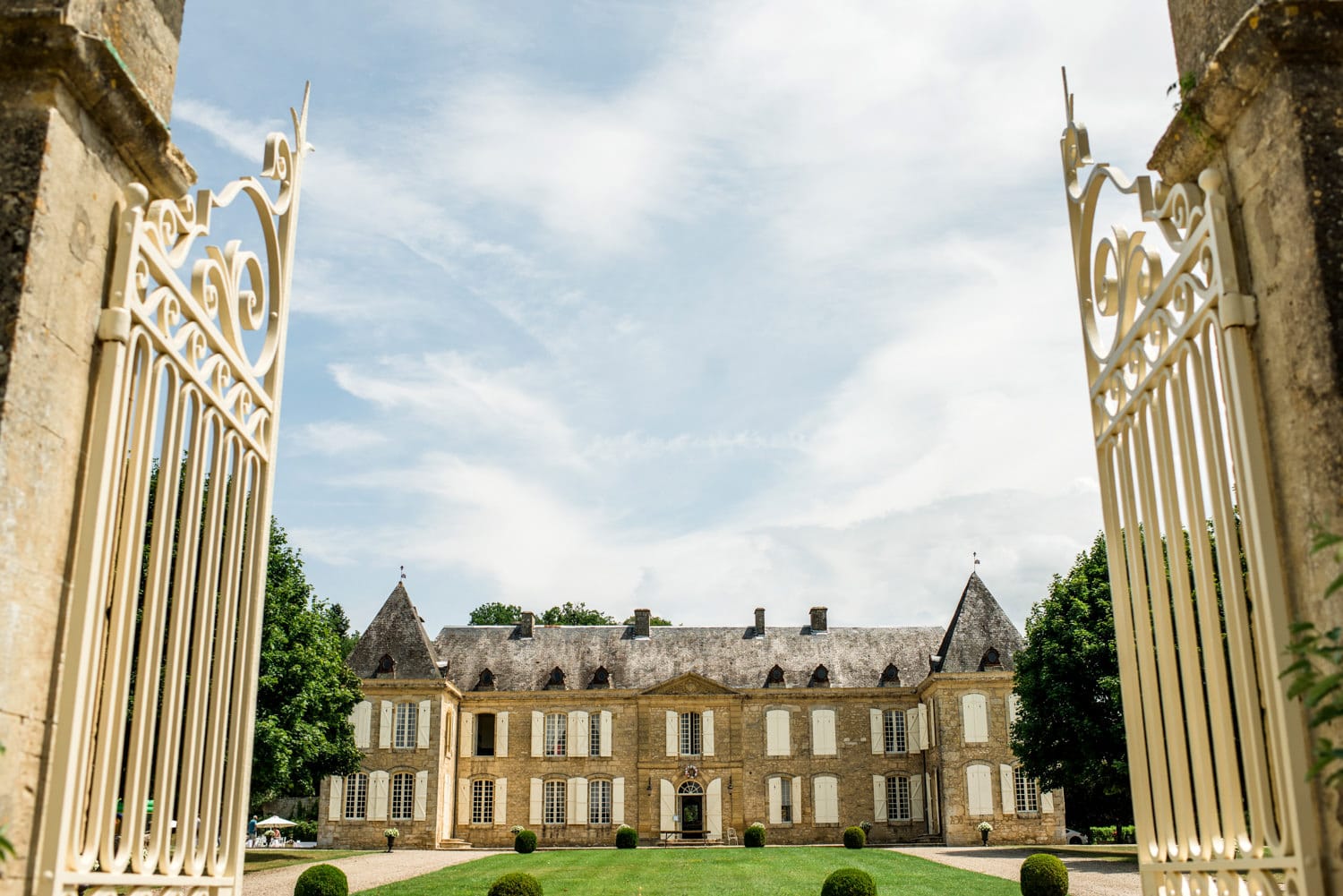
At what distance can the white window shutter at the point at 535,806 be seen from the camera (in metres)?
36.9

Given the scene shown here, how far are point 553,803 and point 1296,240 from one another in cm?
3674

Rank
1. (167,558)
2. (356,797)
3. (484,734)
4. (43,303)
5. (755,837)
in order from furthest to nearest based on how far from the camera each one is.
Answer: (484,734) < (356,797) < (755,837) < (167,558) < (43,303)

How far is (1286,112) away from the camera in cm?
279

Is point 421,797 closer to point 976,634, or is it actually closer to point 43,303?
point 976,634

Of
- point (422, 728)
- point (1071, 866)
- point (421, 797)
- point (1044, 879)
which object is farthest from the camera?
point (422, 728)

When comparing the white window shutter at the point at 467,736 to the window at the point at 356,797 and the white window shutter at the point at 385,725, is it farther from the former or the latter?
the window at the point at 356,797

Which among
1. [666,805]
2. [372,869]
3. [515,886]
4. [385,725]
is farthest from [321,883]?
[666,805]

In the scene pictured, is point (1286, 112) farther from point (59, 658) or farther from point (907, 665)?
point (907, 665)

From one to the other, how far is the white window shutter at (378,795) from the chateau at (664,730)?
0.04m

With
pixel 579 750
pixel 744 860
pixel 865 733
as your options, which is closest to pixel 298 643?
pixel 744 860

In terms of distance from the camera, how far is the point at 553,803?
3703 centimetres

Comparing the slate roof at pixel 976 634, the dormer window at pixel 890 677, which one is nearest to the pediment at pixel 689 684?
the dormer window at pixel 890 677

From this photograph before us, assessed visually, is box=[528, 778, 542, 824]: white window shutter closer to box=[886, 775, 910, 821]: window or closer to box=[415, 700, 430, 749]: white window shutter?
box=[415, 700, 430, 749]: white window shutter

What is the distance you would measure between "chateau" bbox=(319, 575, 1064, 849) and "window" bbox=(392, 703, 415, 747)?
0.06 metres
